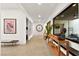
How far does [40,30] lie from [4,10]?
14176mm

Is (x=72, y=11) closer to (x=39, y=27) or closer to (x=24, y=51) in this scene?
(x=24, y=51)

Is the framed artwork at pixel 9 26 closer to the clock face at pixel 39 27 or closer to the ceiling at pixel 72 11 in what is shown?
the ceiling at pixel 72 11

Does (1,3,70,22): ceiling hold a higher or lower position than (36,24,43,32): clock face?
higher

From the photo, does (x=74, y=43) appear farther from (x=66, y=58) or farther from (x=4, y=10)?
(x=4, y=10)

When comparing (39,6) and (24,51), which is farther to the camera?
(39,6)

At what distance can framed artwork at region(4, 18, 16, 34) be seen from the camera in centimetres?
908

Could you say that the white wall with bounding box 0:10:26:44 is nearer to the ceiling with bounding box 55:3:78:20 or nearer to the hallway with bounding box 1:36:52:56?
the hallway with bounding box 1:36:52:56

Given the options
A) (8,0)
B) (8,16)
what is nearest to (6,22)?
(8,16)

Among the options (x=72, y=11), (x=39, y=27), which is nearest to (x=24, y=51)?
(x=72, y=11)

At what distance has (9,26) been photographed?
920 cm

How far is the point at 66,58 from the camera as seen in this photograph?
243cm

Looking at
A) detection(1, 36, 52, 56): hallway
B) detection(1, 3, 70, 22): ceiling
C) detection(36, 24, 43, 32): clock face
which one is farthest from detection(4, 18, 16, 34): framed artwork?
detection(36, 24, 43, 32): clock face

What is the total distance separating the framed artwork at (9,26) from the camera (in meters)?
9.08

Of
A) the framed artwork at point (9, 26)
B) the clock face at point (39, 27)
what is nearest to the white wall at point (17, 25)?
the framed artwork at point (9, 26)
